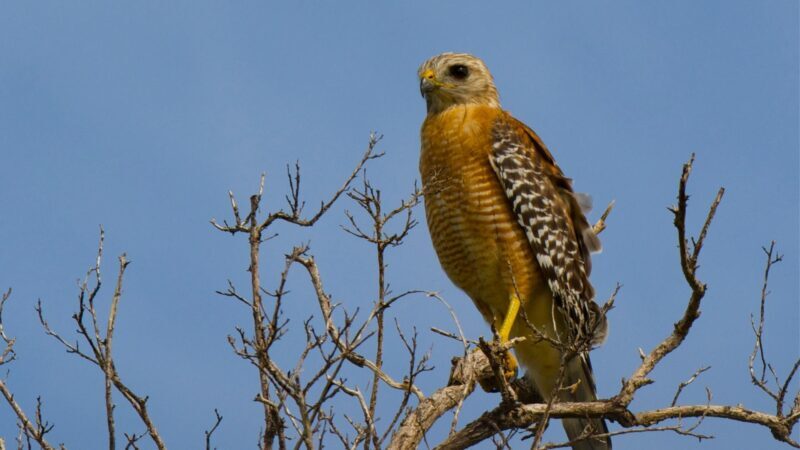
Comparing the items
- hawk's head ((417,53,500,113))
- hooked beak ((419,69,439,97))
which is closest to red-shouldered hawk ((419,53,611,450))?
hawk's head ((417,53,500,113))

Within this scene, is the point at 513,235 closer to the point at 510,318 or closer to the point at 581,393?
the point at 510,318

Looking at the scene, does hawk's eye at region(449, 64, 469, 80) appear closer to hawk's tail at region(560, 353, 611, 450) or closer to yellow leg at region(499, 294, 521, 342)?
yellow leg at region(499, 294, 521, 342)

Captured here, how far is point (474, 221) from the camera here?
7320 millimetres

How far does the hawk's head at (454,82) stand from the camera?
8.09 meters

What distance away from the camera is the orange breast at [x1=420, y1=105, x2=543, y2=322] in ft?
23.9

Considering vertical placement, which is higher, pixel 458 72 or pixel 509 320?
pixel 458 72

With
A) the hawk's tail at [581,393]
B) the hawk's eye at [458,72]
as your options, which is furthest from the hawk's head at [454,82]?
the hawk's tail at [581,393]

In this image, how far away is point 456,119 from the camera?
7.83m

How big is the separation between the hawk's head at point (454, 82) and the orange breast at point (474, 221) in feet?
1.05

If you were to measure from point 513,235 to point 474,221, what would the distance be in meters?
0.31

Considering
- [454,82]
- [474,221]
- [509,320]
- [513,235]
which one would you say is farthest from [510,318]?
[454,82]

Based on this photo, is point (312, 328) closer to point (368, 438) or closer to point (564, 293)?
point (368, 438)

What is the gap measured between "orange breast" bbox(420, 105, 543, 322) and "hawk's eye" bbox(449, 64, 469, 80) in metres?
0.47

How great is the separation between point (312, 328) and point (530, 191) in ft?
10.2
